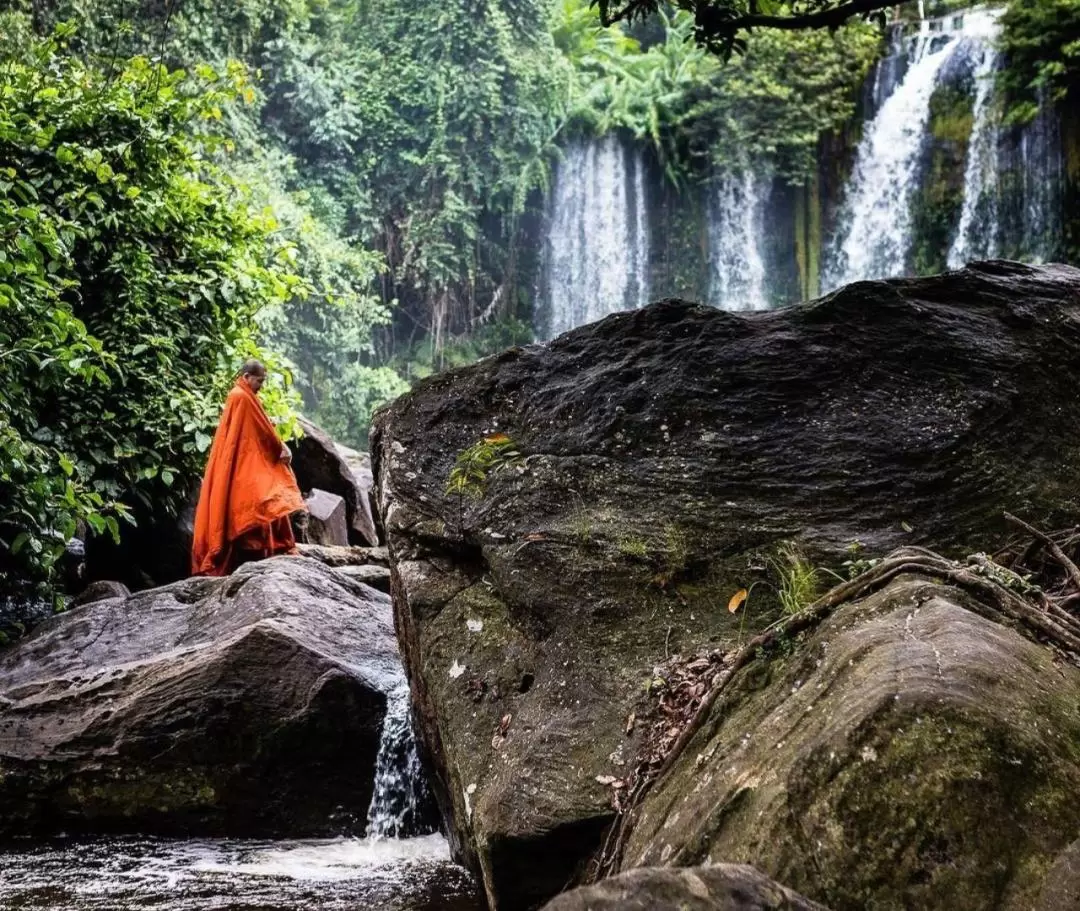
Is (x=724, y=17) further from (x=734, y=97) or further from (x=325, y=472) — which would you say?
(x=734, y=97)

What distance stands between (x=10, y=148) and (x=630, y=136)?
17305 mm

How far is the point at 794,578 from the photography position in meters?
3.45

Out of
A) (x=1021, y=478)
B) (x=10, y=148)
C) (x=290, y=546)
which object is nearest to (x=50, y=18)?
(x=10, y=148)

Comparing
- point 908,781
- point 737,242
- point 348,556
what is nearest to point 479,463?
point 908,781

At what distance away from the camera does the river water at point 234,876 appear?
151 inches

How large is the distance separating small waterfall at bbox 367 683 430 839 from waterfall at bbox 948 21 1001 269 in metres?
15.7

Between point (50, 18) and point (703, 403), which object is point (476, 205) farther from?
point (703, 403)

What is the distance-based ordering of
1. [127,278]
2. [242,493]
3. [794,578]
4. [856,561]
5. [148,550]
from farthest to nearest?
[148,550] < [127,278] < [242,493] < [856,561] < [794,578]

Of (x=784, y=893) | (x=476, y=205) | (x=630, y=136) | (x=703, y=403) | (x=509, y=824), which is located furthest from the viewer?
(x=476, y=205)

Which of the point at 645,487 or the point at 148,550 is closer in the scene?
the point at 645,487

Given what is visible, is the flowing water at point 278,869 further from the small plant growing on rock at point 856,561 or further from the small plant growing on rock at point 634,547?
the small plant growing on rock at point 856,561

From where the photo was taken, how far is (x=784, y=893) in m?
1.74

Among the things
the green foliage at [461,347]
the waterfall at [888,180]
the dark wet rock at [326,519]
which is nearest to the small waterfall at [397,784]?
the dark wet rock at [326,519]

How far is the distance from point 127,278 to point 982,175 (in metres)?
15.3
